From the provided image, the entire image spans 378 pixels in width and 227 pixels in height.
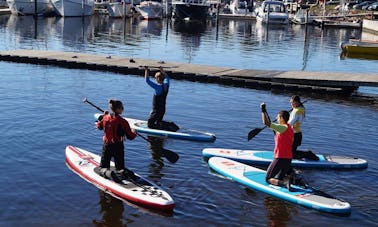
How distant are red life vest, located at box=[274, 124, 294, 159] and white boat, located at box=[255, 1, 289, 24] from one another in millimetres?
64606

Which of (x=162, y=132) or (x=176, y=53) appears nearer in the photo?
(x=162, y=132)

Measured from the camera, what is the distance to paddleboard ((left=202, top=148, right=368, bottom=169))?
14.9 meters

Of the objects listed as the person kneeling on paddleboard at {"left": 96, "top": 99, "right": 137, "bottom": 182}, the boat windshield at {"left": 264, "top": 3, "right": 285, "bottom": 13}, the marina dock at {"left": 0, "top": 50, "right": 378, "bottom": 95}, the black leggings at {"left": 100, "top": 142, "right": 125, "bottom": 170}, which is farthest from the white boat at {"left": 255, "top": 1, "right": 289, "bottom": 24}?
the person kneeling on paddleboard at {"left": 96, "top": 99, "right": 137, "bottom": 182}

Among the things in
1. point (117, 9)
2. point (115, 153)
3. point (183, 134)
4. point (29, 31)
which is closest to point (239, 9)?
point (117, 9)

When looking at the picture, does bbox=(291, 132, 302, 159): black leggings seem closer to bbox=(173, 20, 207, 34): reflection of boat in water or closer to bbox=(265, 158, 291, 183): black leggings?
bbox=(265, 158, 291, 183): black leggings

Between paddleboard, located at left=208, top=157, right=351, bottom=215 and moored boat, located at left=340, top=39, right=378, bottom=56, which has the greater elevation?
moored boat, located at left=340, top=39, right=378, bottom=56

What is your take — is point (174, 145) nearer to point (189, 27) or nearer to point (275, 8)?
point (189, 27)

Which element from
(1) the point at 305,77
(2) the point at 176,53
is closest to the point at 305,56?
(2) the point at 176,53

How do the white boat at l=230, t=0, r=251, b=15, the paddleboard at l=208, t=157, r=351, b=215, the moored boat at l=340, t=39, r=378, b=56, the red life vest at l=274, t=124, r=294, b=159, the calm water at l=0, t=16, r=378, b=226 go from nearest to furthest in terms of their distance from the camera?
1. the calm water at l=0, t=16, r=378, b=226
2. the paddleboard at l=208, t=157, r=351, b=215
3. the red life vest at l=274, t=124, r=294, b=159
4. the moored boat at l=340, t=39, r=378, b=56
5. the white boat at l=230, t=0, r=251, b=15

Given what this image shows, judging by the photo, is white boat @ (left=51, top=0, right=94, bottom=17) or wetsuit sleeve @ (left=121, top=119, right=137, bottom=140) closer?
wetsuit sleeve @ (left=121, top=119, right=137, bottom=140)

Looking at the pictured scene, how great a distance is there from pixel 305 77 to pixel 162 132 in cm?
1142

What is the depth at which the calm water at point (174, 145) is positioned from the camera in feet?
37.9

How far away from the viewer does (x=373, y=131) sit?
19469mm

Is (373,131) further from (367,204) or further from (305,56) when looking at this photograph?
(305,56)
